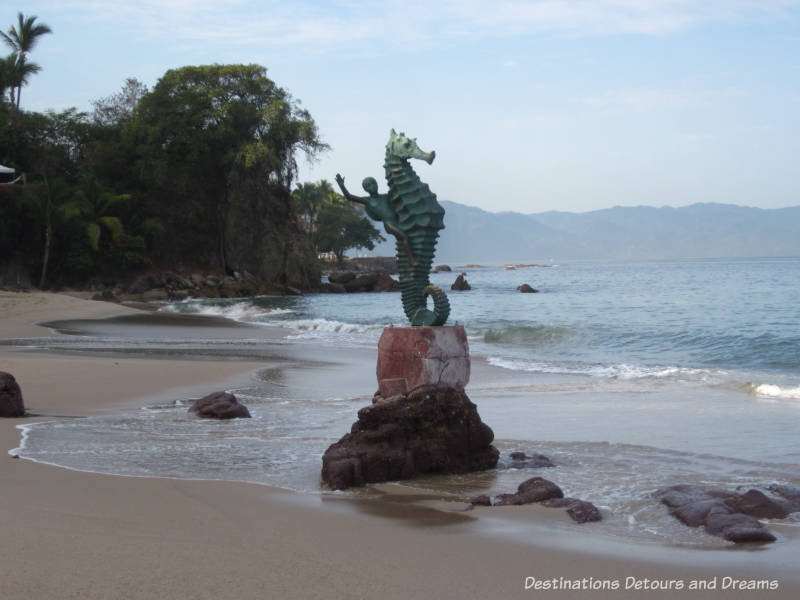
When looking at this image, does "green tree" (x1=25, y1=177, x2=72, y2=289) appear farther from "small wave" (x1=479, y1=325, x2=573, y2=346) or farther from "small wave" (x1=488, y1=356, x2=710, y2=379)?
"small wave" (x1=488, y1=356, x2=710, y2=379)

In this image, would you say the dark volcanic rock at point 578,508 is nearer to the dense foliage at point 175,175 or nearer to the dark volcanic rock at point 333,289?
the dense foliage at point 175,175

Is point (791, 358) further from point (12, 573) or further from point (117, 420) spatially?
point (12, 573)

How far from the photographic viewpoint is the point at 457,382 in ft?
24.4

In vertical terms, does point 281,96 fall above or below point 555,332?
above

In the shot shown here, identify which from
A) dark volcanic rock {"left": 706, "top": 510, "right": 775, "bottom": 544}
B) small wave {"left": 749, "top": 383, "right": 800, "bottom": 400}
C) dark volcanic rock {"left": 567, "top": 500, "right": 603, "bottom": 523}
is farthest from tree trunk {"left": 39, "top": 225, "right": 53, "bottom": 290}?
dark volcanic rock {"left": 706, "top": 510, "right": 775, "bottom": 544}

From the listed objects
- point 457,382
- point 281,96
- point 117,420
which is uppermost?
point 281,96

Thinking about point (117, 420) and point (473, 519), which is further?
point (117, 420)

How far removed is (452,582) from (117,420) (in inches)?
239

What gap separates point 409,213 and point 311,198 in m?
88.7

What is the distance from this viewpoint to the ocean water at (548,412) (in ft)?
20.9

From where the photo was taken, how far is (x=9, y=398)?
8.70 meters

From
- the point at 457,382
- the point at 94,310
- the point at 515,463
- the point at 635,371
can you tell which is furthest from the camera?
the point at 94,310

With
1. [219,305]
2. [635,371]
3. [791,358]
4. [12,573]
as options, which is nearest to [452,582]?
[12,573]

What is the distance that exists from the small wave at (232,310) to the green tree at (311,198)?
2091 inches
